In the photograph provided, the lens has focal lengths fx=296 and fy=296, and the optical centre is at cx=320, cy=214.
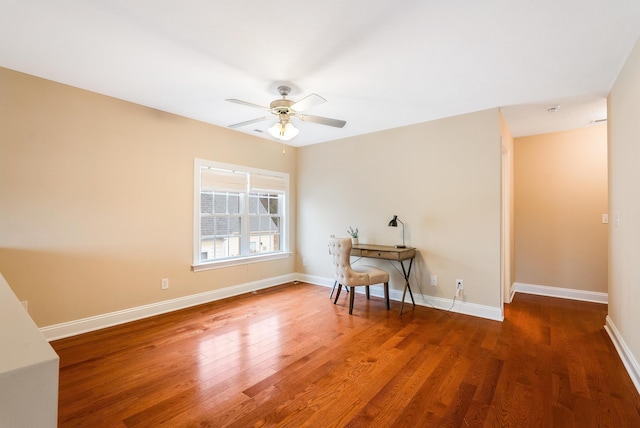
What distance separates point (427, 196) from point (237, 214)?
111 inches

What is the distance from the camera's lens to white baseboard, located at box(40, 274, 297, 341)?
2.90 m

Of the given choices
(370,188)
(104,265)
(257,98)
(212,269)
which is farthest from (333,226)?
(104,265)

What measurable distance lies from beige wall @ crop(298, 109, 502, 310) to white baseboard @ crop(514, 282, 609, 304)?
1.68 m

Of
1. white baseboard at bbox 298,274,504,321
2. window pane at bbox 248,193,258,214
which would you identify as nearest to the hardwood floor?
white baseboard at bbox 298,274,504,321

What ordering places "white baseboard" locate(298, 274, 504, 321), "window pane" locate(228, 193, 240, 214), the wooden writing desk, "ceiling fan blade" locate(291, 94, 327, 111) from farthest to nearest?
"window pane" locate(228, 193, 240, 214) → the wooden writing desk → "white baseboard" locate(298, 274, 504, 321) → "ceiling fan blade" locate(291, 94, 327, 111)

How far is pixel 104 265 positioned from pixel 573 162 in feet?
20.3

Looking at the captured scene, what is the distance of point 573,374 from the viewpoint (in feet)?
7.45

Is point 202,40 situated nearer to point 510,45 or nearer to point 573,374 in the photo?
point 510,45

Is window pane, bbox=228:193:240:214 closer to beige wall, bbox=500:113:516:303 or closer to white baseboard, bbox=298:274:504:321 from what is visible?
white baseboard, bbox=298:274:504:321

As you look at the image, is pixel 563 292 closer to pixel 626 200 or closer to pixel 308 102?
pixel 626 200

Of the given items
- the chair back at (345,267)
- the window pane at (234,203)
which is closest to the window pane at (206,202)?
the window pane at (234,203)

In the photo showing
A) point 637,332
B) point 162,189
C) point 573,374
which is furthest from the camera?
point 162,189

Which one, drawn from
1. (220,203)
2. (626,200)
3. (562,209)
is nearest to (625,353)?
(626,200)

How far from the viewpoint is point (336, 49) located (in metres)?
2.27
